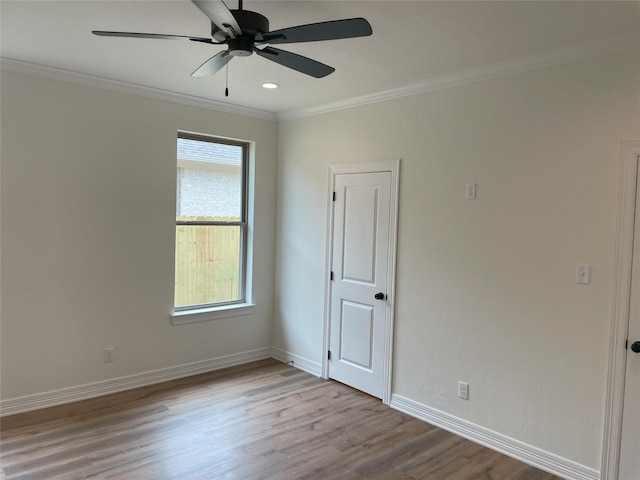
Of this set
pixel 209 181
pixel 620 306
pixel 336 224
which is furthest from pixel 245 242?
pixel 620 306

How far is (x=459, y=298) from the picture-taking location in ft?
11.0

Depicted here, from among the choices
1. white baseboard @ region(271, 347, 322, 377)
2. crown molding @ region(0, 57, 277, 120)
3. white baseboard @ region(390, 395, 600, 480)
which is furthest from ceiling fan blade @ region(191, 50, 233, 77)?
white baseboard @ region(271, 347, 322, 377)

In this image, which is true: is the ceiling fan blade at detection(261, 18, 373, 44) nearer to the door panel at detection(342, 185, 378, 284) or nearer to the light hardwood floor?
the door panel at detection(342, 185, 378, 284)

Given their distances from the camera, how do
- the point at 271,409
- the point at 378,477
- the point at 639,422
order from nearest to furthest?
the point at 639,422 → the point at 378,477 → the point at 271,409

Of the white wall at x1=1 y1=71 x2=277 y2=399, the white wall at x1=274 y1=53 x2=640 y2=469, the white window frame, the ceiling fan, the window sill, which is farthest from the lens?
the white window frame

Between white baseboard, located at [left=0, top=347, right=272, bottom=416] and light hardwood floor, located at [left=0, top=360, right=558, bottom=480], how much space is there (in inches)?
3.1

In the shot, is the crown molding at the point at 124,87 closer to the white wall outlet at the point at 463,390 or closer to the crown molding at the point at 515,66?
the crown molding at the point at 515,66

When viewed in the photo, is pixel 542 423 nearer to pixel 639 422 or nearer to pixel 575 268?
pixel 639 422

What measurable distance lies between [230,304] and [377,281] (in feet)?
5.61

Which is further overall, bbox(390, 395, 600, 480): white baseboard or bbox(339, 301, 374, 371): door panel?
bbox(339, 301, 374, 371): door panel

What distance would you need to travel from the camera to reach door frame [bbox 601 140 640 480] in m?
2.54

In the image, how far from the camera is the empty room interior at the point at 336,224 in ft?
8.44

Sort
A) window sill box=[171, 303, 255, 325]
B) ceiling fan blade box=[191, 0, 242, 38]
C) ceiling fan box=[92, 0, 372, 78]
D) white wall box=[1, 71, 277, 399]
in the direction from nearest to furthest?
ceiling fan blade box=[191, 0, 242, 38] < ceiling fan box=[92, 0, 372, 78] < white wall box=[1, 71, 277, 399] < window sill box=[171, 303, 255, 325]

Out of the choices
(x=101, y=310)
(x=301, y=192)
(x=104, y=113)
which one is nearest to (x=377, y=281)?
(x=301, y=192)
